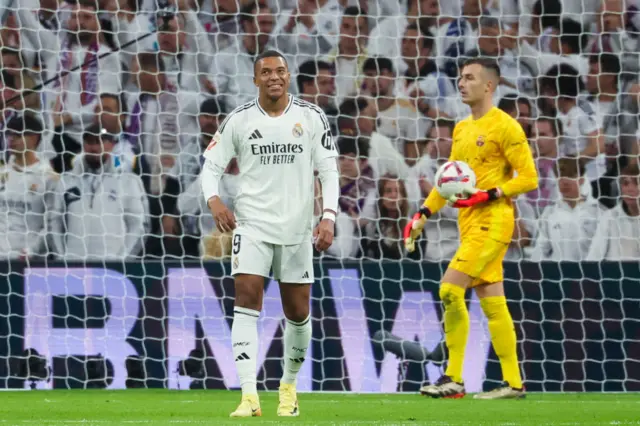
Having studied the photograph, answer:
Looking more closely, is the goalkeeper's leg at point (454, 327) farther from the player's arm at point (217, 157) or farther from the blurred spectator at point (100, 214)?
the blurred spectator at point (100, 214)

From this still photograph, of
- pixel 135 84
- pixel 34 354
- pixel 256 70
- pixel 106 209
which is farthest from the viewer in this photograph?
pixel 135 84

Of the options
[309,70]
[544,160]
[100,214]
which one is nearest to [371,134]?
[309,70]

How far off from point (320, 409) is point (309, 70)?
13.3 ft

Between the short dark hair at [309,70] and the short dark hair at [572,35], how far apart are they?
1.88 meters

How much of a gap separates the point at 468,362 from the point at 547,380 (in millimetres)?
552

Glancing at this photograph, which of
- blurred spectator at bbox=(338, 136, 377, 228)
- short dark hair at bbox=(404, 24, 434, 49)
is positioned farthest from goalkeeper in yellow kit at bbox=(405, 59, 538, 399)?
short dark hair at bbox=(404, 24, 434, 49)

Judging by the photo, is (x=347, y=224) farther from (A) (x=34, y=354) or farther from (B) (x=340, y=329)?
(A) (x=34, y=354)

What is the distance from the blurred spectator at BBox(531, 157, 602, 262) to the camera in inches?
325

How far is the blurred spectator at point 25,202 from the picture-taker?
320 inches

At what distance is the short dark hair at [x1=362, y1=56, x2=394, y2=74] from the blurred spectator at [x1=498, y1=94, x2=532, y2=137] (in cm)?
93

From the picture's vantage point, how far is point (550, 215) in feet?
27.4

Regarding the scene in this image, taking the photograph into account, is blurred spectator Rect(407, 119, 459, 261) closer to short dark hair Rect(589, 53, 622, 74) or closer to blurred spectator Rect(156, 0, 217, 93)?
short dark hair Rect(589, 53, 622, 74)

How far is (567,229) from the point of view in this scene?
8.27 metres

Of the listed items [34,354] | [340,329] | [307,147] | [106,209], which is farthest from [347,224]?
[307,147]
